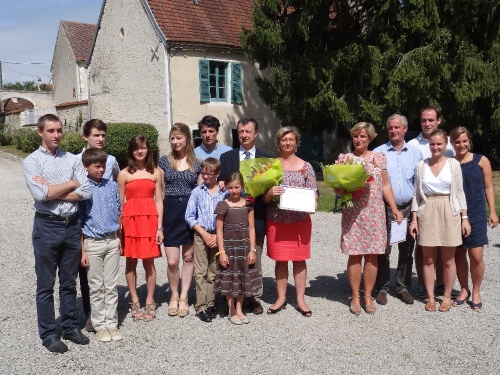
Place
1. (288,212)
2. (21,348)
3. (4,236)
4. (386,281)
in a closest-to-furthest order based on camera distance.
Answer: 1. (21,348)
2. (288,212)
3. (386,281)
4. (4,236)

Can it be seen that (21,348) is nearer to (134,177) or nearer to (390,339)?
(134,177)

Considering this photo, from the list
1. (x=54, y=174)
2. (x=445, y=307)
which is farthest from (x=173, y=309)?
(x=445, y=307)

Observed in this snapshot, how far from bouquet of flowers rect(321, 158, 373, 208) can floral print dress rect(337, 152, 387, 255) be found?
11cm

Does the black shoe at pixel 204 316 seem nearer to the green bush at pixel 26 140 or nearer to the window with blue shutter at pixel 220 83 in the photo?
the window with blue shutter at pixel 220 83

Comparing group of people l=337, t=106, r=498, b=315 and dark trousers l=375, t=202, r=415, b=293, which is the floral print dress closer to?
group of people l=337, t=106, r=498, b=315

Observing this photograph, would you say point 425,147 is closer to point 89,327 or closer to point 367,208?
point 367,208

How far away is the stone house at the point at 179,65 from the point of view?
58.9ft

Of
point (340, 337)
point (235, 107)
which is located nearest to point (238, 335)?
point (340, 337)

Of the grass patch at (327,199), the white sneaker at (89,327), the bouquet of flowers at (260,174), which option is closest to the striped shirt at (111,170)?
the bouquet of flowers at (260,174)

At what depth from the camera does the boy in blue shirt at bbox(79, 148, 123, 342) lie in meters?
4.46

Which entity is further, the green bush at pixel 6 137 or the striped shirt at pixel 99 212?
the green bush at pixel 6 137

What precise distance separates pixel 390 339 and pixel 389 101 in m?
10.5

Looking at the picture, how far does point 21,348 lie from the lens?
4258mm

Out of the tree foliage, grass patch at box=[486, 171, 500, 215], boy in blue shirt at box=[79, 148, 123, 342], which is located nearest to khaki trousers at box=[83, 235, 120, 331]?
boy in blue shirt at box=[79, 148, 123, 342]
